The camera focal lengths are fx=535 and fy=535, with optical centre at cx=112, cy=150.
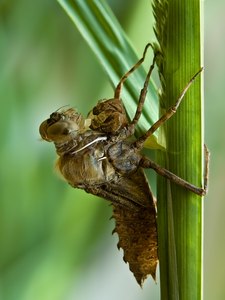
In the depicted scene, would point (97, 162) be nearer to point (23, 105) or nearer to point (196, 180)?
point (196, 180)

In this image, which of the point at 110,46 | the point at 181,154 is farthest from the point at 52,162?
the point at 181,154

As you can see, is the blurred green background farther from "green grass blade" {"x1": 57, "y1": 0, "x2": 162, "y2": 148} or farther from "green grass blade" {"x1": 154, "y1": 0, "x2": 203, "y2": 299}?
"green grass blade" {"x1": 154, "y1": 0, "x2": 203, "y2": 299}

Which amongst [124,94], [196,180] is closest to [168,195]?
[196,180]

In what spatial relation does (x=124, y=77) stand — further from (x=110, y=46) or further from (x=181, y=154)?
(x=181, y=154)

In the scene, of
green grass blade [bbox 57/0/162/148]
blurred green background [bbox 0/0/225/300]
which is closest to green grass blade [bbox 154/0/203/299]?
green grass blade [bbox 57/0/162/148]

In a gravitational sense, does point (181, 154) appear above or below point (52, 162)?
below

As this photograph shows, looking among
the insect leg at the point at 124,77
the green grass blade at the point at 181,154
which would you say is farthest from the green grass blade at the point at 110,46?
the green grass blade at the point at 181,154
